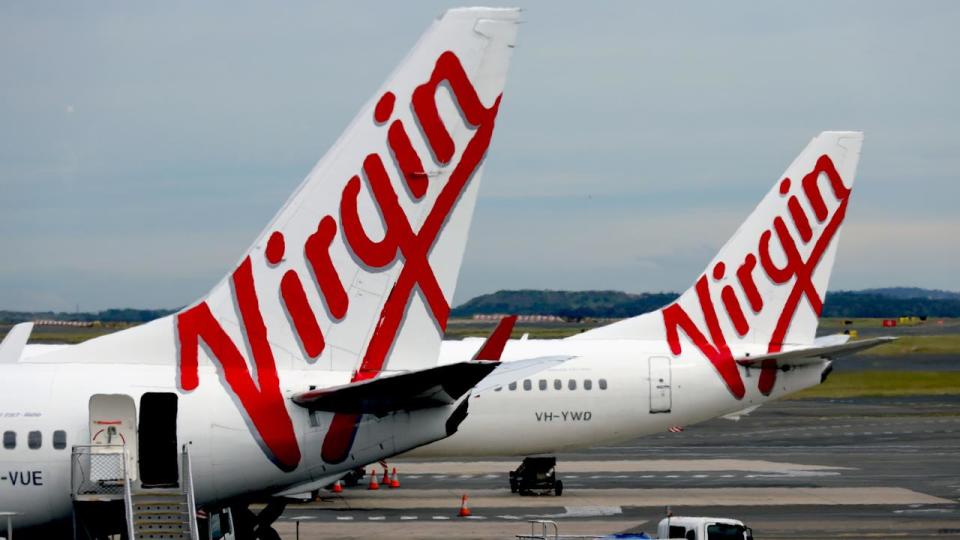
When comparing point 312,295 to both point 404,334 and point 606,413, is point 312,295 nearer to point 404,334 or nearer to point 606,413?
point 404,334

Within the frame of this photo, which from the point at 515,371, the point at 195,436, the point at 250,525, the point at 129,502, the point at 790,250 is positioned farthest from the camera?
the point at 790,250

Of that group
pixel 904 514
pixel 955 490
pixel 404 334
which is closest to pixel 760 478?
pixel 955 490

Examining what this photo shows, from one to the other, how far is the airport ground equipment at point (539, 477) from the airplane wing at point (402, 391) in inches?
844

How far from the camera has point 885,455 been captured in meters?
55.9

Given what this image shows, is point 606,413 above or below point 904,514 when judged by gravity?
above

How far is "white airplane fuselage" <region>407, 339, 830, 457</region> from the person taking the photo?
1661 inches

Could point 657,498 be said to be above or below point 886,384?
below

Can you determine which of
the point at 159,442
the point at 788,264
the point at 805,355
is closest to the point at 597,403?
the point at 805,355

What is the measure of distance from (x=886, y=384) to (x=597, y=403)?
198ft

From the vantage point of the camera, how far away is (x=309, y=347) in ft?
74.0

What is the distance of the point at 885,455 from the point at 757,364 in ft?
52.3

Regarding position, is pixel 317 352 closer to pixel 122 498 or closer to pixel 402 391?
pixel 402 391

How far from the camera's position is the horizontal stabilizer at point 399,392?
2072cm

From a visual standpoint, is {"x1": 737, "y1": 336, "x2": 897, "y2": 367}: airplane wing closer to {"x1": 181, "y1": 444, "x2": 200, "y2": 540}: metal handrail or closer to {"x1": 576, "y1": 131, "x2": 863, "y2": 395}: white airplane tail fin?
{"x1": 576, "y1": 131, "x2": 863, "y2": 395}: white airplane tail fin
